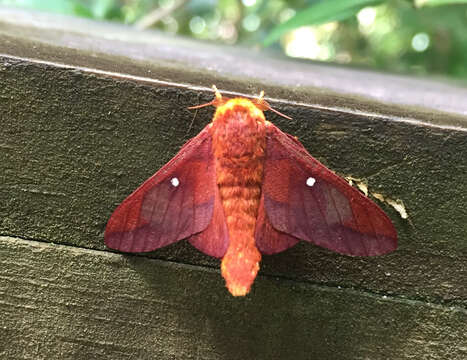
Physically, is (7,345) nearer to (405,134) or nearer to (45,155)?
(45,155)

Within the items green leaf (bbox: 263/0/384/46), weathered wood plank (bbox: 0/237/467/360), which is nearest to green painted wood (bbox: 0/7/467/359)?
weathered wood plank (bbox: 0/237/467/360)

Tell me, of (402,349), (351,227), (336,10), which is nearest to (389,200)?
(351,227)

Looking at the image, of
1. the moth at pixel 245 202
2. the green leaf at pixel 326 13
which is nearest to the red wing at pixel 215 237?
the moth at pixel 245 202

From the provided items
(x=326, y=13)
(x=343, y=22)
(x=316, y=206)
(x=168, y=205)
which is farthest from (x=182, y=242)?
(x=343, y=22)

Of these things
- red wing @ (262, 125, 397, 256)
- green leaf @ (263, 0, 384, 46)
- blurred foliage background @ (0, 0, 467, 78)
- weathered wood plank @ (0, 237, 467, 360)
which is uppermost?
blurred foliage background @ (0, 0, 467, 78)

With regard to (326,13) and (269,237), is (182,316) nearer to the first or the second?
(269,237)

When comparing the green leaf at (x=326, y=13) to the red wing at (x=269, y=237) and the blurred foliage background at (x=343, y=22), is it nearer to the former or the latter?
the blurred foliage background at (x=343, y=22)

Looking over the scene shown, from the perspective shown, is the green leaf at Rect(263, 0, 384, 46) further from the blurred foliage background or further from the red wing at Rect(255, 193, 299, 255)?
the red wing at Rect(255, 193, 299, 255)
